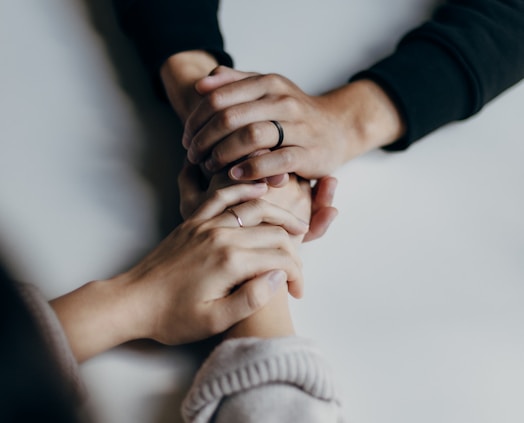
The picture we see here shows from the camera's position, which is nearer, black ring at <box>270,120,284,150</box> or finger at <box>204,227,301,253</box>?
finger at <box>204,227,301,253</box>

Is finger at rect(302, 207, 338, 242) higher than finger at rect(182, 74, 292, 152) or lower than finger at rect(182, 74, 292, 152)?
lower

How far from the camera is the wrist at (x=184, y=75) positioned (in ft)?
3.04

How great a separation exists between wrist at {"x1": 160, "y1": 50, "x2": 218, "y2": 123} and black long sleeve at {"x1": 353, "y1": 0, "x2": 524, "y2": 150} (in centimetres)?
25

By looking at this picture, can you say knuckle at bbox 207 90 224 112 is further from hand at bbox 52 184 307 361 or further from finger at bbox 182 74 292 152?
hand at bbox 52 184 307 361

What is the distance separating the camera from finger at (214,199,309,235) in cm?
79

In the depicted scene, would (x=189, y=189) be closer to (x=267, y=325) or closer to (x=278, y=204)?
(x=278, y=204)

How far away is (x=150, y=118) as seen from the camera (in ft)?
3.10

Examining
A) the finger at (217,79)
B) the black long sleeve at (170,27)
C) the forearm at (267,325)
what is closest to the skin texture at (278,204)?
the forearm at (267,325)

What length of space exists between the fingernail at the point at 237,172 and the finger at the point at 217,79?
13cm

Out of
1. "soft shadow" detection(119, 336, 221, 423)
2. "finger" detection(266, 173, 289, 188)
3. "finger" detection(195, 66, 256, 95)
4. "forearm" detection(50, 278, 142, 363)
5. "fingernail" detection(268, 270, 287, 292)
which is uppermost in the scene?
"finger" detection(195, 66, 256, 95)

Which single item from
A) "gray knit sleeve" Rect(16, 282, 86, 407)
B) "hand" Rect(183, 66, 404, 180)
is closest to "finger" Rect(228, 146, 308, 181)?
"hand" Rect(183, 66, 404, 180)

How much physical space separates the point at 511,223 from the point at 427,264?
6.2 inches

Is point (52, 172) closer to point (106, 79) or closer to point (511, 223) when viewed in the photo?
point (106, 79)

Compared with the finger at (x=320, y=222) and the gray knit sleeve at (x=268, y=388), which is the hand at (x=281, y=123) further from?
the gray knit sleeve at (x=268, y=388)
